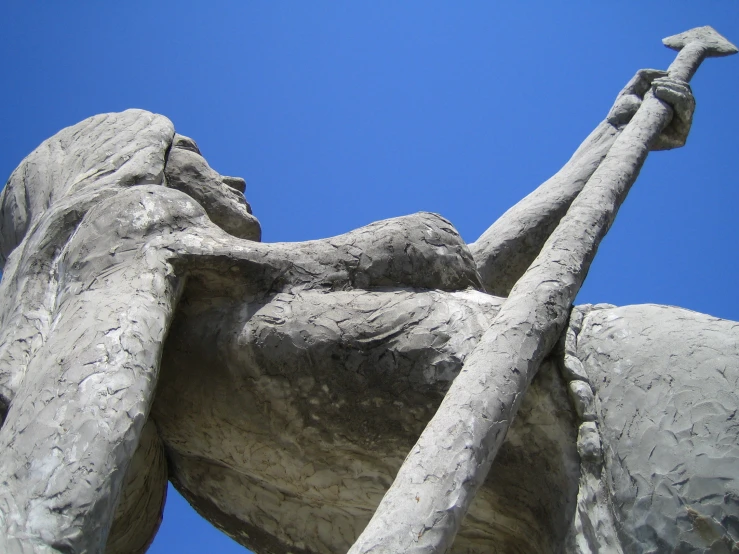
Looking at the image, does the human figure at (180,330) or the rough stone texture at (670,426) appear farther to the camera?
the human figure at (180,330)

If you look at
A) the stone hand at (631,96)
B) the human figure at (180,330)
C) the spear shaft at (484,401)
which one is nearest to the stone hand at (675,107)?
the stone hand at (631,96)

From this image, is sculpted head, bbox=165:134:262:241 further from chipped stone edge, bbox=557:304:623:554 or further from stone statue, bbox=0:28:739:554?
chipped stone edge, bbox=557:304:623:554

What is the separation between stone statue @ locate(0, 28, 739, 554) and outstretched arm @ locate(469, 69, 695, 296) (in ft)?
1.84

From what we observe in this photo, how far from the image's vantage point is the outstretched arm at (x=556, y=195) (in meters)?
4.62

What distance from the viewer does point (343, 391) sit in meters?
3.36

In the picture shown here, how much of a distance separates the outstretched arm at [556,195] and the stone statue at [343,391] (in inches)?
22.1

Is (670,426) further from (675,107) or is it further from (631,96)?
(631,96)

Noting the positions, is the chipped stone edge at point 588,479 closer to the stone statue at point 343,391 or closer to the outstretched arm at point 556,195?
the stone statue at point 343,391

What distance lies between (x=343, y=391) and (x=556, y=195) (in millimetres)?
2047

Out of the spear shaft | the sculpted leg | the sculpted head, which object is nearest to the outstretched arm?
the spear shaft

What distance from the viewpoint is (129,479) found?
361cm

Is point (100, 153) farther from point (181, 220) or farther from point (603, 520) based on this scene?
point (603, 520)

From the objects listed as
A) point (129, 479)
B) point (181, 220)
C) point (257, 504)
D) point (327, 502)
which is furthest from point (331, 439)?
point (181, 220)

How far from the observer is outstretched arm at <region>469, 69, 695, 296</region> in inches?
182
